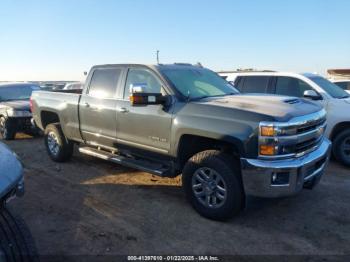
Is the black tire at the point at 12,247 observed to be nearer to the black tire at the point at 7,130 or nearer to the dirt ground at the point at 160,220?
the dirt ground at the point at 160,220

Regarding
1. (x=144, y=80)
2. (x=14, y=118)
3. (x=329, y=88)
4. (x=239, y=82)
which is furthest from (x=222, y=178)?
(x=14, y=118)

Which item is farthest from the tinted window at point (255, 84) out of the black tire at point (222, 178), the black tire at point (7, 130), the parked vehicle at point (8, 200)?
the black tire at point (7, 130)

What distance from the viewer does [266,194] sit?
402cm

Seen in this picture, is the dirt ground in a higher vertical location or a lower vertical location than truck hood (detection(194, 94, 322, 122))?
lower

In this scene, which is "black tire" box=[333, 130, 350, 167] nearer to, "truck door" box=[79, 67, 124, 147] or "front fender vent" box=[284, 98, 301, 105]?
"front fender vent" box=[284, 98, 301, 105]

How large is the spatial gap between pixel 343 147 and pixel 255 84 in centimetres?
249

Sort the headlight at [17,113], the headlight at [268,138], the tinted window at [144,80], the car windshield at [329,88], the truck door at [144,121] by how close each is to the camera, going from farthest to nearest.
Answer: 1. the headlight at [17,113]
2. the car windshield at [329,88]
3. the tinted window at [144,80]
4. the truck door at [144,121]
5. the headlight at [268,138]

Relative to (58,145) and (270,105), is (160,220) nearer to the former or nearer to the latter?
(270,105)

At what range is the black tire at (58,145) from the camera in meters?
7.12

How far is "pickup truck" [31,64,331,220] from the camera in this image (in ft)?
13.2

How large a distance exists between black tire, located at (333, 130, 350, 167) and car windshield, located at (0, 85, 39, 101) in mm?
9052

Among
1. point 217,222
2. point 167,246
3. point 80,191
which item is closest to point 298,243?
point 217,222

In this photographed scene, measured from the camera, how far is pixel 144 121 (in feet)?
17.1

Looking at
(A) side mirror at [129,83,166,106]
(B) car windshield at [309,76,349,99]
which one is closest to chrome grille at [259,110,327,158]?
(A) side mirror at [129,83,166,106]
